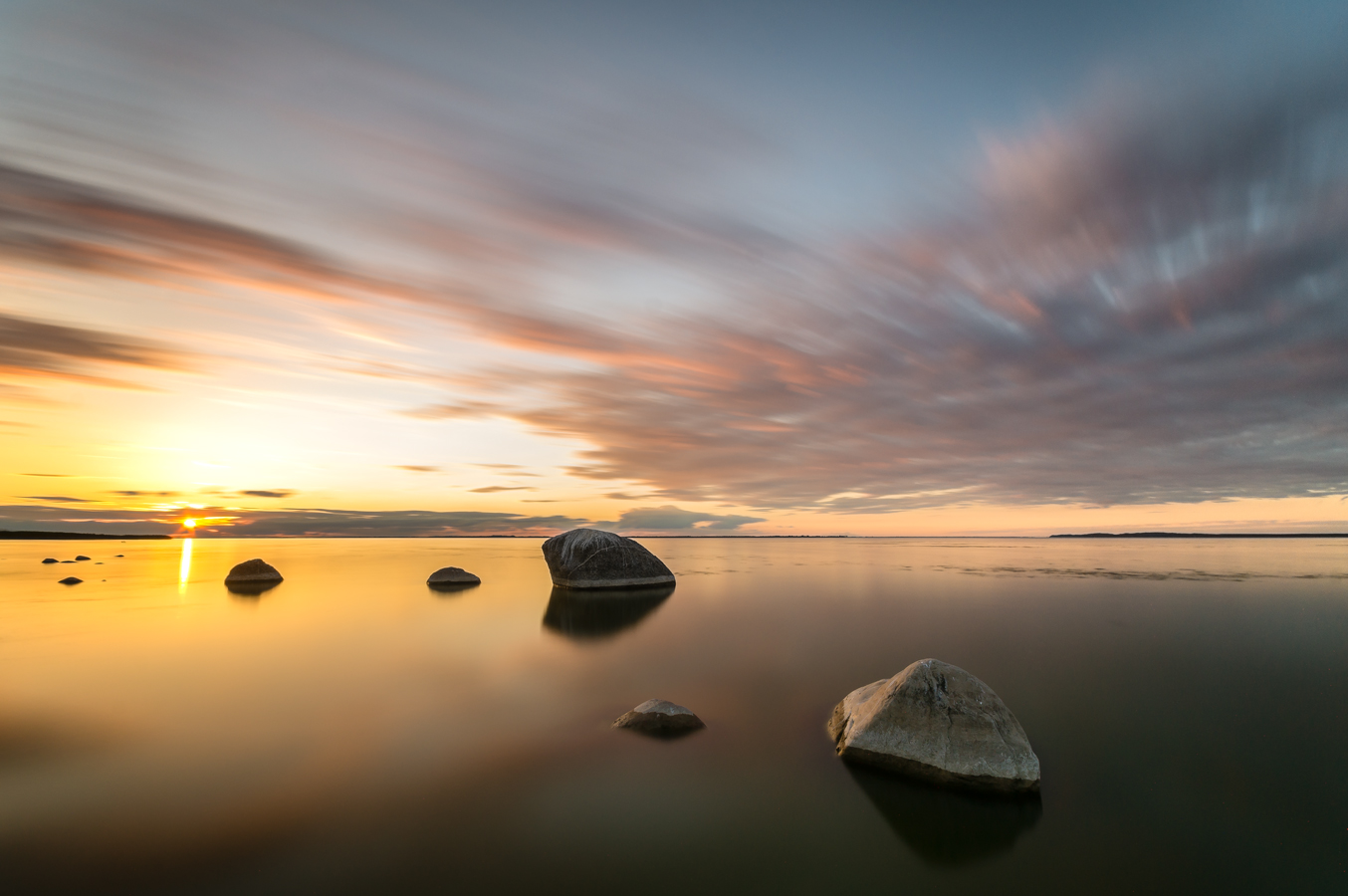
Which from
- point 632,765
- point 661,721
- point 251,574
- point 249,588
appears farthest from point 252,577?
point 632,765

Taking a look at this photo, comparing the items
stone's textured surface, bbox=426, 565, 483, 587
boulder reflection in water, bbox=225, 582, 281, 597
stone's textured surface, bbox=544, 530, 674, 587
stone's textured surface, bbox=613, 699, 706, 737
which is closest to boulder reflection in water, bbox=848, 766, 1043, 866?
stone's textured surface, bbox=613, 699, 706, 737

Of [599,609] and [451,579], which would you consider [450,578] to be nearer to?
[451,579]

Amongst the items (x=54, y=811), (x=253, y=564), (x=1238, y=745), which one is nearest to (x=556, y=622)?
(x=54, y=811)

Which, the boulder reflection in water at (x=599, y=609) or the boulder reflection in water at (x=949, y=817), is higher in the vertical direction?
Result: the boulder reflection in water at (x=949, y=817)

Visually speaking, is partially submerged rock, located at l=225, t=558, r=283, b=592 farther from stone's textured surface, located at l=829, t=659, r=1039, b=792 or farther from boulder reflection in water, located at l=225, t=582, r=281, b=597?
stone's textured surface, located at l=829, t=659, r=1039, b=792

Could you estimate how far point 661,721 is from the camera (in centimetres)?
1192

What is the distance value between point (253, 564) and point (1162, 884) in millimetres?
56498

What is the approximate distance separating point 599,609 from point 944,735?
2367 centimetres

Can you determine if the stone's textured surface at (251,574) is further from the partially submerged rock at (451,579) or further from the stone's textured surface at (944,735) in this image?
the stone's textured surface at (944,735)

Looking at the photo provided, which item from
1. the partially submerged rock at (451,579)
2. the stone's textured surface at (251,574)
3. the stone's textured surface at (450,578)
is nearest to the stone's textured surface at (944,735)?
the partially submerged rock at (451,579)

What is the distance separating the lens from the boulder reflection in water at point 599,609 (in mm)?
24969

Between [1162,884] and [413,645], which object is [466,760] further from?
[413,645]

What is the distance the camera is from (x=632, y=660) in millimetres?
19094

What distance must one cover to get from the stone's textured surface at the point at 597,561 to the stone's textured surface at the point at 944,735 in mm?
29577
